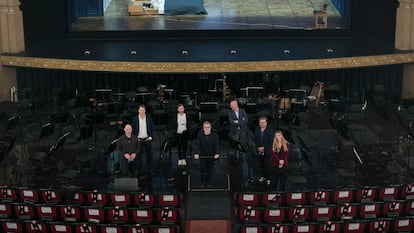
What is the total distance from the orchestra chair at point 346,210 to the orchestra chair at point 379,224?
656 millimetres

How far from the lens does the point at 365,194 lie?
17094 millimetres

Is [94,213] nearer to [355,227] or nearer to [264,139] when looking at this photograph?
[264,139]

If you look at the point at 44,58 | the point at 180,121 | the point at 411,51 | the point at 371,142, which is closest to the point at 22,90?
the point at 44,58

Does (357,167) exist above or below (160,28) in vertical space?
below

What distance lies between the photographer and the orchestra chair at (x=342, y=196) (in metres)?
17.0

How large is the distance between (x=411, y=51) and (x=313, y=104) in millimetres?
3894

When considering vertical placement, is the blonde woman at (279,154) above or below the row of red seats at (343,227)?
above

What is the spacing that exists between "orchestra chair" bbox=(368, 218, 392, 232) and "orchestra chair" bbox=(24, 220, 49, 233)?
236 inches

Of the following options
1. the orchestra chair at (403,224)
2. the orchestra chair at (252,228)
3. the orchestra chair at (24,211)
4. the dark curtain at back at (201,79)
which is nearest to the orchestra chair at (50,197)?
the orchestra chair at (24,211)

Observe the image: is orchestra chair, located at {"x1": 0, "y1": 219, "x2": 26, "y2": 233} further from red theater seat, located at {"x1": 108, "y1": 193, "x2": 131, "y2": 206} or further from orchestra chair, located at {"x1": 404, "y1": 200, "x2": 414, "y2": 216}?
orchestra chair, located at {"x1": 404, "y1": 200, "x2": 414, "y2": 216}

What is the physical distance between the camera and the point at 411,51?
90.6 feet

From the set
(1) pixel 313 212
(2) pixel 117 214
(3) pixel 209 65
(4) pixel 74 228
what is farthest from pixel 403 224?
(3) pixel 209 65

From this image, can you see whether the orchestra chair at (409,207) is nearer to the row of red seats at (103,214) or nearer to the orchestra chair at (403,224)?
the orchestra chair at (403,224)

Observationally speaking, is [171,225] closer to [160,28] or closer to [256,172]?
[256,172]
